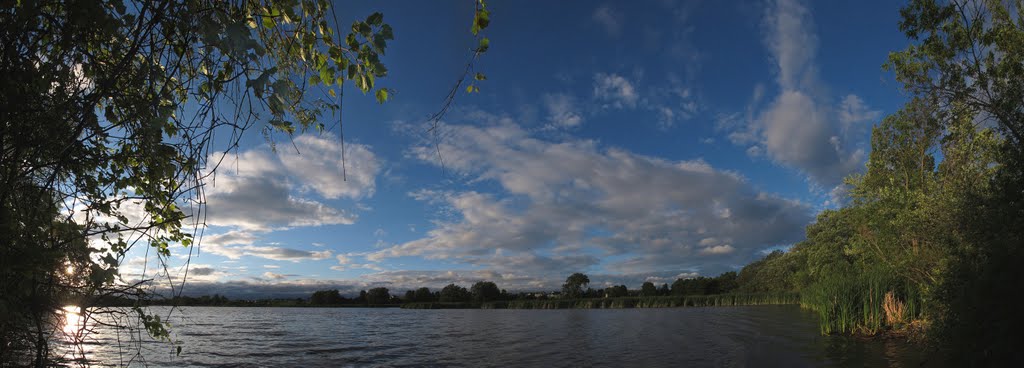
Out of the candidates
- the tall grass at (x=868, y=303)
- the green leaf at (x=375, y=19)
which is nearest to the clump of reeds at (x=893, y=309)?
the tall grass at (x=868, y=303)

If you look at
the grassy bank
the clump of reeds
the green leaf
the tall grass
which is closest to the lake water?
the tall grass

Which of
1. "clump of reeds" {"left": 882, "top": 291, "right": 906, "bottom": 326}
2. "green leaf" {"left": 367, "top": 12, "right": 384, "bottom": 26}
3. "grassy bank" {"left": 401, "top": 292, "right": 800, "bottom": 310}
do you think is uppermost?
"green leaf" {"left": 367, "top": 12, "right": 384, "bottom": 26}

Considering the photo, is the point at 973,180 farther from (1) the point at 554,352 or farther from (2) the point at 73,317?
(2) the point at 73,317

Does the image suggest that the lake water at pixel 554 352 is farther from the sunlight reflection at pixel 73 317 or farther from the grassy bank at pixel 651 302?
the grassy bank at pixel 651 302

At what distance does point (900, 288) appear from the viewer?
19141 millimetres

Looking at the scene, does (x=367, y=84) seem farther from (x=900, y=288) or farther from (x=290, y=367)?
(x=900, y=288)

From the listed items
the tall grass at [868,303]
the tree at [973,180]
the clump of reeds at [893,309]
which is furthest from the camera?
the tall grass at [868,303]

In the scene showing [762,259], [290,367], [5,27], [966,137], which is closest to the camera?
[5,27]

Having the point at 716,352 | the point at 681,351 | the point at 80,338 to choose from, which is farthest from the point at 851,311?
the point at 80,338

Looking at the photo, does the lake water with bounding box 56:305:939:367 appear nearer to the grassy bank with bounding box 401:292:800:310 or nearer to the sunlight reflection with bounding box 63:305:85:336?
the sunlight reflection with bounding box 63:305:85:336

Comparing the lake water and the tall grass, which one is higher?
the tall grass

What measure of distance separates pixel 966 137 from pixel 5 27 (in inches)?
1074

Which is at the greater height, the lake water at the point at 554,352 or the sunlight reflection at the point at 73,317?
the sunlight reflection at the point at 73,317

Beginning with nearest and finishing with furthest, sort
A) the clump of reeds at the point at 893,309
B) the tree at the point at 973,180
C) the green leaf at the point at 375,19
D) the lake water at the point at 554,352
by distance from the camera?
the green leaf at the point at 375,19
the tree at the point at 973,180
the lake water at the point at 554,352
the clump of reeds at the point at 893,309
